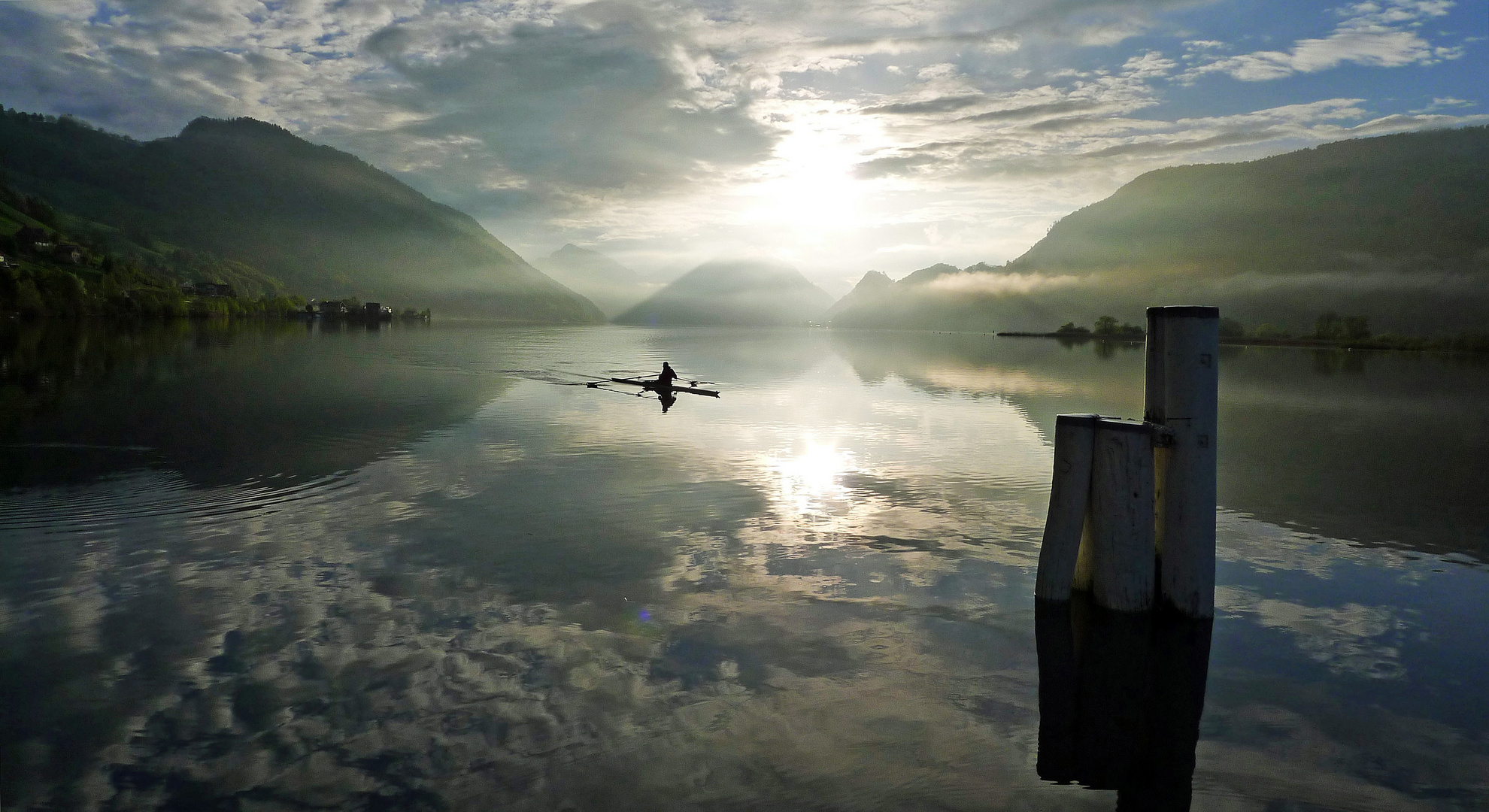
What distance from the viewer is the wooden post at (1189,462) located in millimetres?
12086

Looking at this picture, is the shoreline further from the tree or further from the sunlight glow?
the tree

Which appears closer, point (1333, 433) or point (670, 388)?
point (1333, 433)

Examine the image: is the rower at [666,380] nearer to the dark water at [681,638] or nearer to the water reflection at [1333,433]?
the water reflection at [1333,433]

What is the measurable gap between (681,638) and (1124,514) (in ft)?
22.3

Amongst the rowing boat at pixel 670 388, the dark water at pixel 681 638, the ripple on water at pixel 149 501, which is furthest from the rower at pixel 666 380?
the ripple on water at pixel 149 501

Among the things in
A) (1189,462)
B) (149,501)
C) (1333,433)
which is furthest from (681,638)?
(1333,433)

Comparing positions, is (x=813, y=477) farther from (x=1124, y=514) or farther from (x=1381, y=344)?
(x=1381, y=344)

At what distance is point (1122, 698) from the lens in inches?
407

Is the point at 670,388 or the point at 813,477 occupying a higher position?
the point at 670,388

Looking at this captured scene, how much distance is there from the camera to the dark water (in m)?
8.38

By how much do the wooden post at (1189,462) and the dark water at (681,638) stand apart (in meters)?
0.89

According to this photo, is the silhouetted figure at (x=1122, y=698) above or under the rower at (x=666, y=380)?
under

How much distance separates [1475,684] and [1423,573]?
19.2 ft

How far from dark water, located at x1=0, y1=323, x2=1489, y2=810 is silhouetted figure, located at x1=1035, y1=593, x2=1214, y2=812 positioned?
51 millimetres
